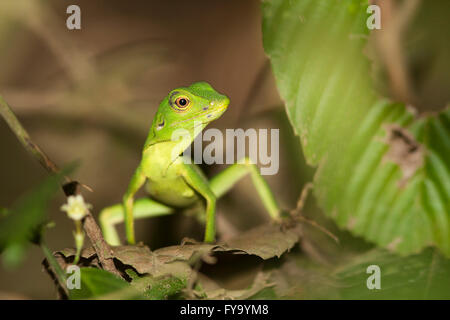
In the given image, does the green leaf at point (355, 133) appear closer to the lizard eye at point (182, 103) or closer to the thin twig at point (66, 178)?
the lizard eye at point (182, 103)

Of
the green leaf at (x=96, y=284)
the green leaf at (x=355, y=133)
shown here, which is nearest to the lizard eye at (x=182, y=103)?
the green leaf at (x=355, y=133)

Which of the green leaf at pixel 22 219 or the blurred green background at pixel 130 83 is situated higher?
the blurred green background at pixel 130 83

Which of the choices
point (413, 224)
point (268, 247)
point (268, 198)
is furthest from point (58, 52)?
point (413, 224)

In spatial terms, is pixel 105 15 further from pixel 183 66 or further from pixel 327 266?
pixel 327 266

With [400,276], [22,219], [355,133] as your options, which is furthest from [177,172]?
[22,219]

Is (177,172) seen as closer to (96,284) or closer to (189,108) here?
(189,108)
